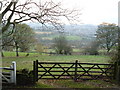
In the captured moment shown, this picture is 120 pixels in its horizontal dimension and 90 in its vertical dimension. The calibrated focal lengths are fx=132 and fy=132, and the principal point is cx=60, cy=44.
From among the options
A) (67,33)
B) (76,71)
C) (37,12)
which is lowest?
(76,71)

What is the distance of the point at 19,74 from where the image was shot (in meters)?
4.14

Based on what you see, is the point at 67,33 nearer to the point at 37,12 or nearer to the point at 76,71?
the point at 37,12

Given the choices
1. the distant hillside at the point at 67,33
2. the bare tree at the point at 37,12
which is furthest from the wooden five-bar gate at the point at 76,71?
the bare tree at the point at 37,12

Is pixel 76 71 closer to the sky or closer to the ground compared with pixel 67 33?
closer to the ground

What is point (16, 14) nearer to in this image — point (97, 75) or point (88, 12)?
point (88, 12)

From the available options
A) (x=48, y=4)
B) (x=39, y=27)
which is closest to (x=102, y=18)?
(x=48, y=4)

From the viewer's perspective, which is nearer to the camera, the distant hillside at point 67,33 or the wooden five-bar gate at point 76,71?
the wooden five-bar gate at point 76,71

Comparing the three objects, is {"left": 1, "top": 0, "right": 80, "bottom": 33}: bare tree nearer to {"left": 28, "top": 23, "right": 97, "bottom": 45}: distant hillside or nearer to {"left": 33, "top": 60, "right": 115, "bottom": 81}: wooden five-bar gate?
{"left": 28, "top": 23, "right": 97, "bottom": 45}: distant hillside

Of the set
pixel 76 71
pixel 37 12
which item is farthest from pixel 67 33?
pixel 76 71

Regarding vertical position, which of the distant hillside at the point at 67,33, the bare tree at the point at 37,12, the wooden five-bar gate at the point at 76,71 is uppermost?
the bare tree at the point at 37,12

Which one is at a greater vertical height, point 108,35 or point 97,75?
point 108,35

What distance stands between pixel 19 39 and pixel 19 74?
56.0 inches

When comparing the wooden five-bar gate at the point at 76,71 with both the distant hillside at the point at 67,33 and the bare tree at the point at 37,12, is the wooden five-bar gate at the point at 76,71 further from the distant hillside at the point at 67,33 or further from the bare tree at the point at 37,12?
the bare tree at the point at 37,12

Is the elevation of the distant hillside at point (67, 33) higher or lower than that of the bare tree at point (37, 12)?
lower
